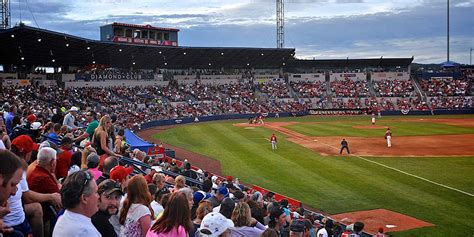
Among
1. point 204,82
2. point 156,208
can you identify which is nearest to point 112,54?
point 204,82

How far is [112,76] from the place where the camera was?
224ft

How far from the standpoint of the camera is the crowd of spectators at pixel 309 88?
80.4m

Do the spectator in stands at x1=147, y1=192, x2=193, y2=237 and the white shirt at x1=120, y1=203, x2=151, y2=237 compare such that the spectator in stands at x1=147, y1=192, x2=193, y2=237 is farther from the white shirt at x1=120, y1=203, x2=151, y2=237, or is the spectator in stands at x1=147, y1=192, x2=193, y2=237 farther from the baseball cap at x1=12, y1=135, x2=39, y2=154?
the baseball cap at x1=12, y1=135, x2=39, y2=154

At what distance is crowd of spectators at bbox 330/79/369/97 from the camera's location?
3130 inches

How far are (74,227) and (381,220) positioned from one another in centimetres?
1589

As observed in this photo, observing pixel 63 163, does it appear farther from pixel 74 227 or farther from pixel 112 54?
pixel 112 54

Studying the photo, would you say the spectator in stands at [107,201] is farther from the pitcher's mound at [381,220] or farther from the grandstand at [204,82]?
the grandstand at [204,82]

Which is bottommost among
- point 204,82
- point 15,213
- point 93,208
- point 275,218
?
point 275,218

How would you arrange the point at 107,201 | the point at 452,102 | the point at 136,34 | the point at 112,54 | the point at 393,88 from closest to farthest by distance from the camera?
the point at 107,201, the point at 112,54, the point at 452,102, the point at 136,34, the point at 393,88

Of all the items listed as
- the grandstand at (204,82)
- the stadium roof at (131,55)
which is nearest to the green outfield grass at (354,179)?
the grandstand at (204,82)

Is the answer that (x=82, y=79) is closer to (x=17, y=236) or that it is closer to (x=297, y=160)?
(x=297, y=160)

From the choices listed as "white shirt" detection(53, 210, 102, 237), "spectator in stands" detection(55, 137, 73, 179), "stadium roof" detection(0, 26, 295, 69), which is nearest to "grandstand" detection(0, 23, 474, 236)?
"stadium roof" detection(0, 26, 295, 69)

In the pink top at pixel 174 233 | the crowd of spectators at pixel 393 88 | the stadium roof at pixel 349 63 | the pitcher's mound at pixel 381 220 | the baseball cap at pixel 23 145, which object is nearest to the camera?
the pink top at pixel 174 233

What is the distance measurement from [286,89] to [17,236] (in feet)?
261
